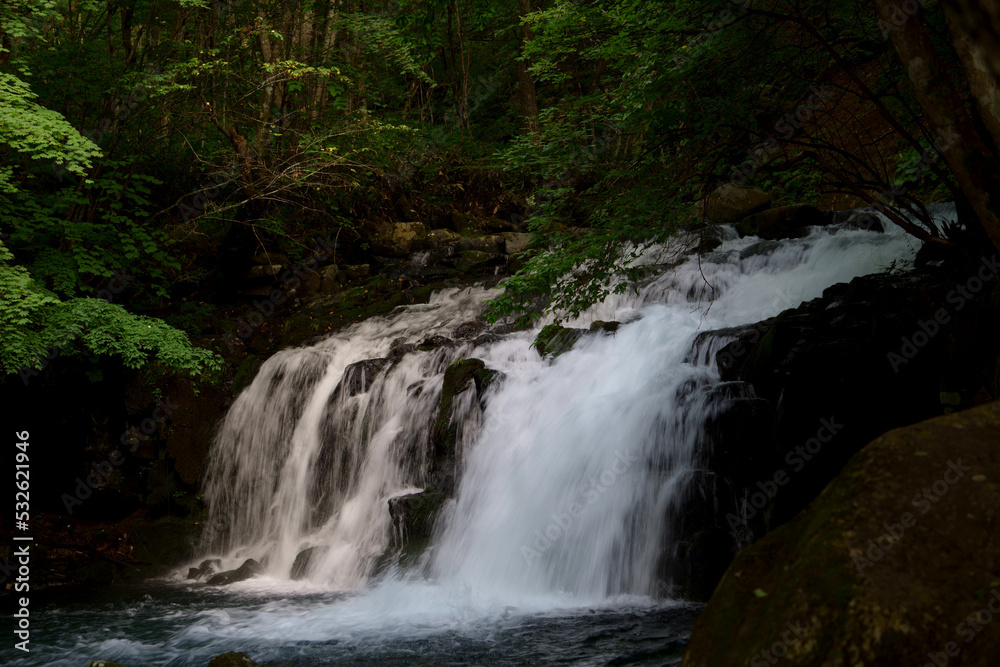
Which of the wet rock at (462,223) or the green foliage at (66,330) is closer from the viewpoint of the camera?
the green foliage at (66,330)

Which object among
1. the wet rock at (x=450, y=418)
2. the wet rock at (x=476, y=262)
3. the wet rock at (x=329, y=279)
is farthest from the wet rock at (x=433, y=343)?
the wet rock at (x=329, y=279)

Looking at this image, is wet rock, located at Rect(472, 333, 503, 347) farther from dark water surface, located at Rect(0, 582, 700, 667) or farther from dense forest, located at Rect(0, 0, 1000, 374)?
dark water surface, located at Rect(0, 582, 700, 667)

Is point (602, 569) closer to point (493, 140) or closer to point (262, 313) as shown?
point (262, 313)

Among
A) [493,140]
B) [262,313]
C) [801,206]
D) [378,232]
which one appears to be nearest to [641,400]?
[801,206]

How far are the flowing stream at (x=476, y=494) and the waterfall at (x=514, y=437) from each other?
0.03 meters

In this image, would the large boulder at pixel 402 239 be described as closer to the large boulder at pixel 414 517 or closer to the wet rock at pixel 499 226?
the wet rock at pixel 499 226

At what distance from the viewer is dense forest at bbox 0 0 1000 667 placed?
3.89 meters

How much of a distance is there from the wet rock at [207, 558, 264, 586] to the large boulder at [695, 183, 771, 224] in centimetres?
959

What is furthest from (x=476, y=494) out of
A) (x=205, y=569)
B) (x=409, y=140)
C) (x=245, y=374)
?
(x=409, y=140)

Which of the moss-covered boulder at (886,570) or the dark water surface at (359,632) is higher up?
the moss-covered boulder at (886,570)

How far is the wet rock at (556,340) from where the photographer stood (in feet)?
31.1

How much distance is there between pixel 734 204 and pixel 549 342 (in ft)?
18.7

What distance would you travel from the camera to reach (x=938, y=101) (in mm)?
3908

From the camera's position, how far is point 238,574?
29.8ft
